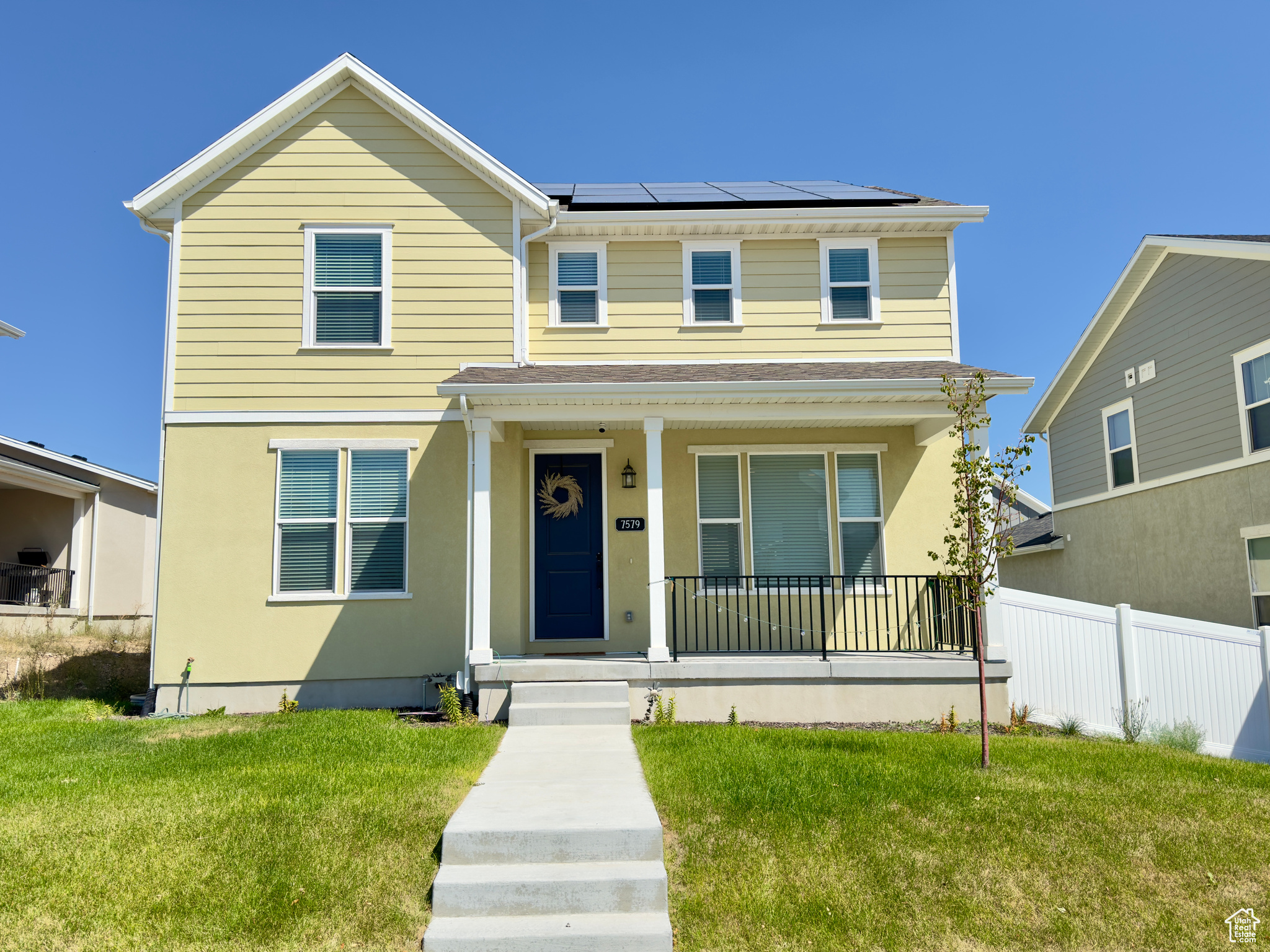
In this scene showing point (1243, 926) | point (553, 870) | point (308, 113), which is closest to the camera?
point (1243, 926)

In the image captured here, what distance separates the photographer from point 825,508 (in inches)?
440

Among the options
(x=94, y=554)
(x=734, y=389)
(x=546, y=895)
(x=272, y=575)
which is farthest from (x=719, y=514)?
(x=94, y=554)

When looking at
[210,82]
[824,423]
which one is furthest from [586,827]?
[210,82]

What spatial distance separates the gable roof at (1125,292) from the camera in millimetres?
12609

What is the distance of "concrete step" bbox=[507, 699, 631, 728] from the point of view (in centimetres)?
849

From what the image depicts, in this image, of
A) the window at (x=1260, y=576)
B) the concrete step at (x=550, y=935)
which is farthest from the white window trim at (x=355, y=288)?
the window at (x=1260, y=576)

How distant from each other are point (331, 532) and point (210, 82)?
9288 mm

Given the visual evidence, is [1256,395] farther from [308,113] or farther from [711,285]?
[308,113]

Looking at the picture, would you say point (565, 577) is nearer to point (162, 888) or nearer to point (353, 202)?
point (353, 202)

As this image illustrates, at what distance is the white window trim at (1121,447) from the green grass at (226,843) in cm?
1288

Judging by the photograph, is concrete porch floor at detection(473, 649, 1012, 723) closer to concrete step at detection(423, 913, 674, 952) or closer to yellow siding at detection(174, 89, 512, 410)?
yellow siding at detection(174, 89, 512, 410)

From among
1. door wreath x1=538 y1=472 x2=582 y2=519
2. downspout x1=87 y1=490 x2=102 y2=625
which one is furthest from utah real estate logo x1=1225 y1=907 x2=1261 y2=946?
downspout x1=87 y1=490 x2=102 y2=625

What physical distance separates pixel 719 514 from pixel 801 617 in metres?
1.62

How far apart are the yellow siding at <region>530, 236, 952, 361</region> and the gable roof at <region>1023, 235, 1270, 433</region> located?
4484 millimetres
